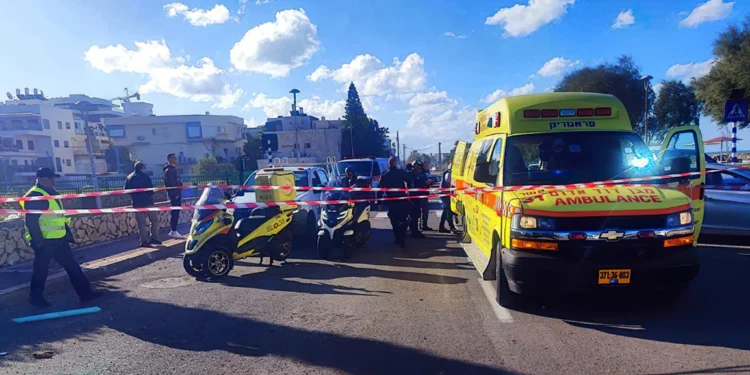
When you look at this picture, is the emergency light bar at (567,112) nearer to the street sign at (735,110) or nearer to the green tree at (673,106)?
the street sign at (735,110)

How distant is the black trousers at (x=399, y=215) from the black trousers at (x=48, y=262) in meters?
5.66

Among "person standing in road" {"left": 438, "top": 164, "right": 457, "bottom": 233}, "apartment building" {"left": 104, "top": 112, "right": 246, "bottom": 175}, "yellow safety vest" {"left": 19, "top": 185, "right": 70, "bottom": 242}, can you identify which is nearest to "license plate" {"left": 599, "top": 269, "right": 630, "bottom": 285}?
"person standing in road" {"left": 438, "top": 164, "right": 457, "bottom": 233}

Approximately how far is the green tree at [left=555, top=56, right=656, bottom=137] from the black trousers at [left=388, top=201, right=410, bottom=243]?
17.0 m

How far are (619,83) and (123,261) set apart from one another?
23560 mm

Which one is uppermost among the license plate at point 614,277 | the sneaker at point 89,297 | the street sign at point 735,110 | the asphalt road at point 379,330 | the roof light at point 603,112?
the street sign at point 735,110

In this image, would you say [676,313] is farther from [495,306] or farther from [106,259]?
[106,259]

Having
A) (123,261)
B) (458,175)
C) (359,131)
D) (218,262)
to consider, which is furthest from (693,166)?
(359,131)

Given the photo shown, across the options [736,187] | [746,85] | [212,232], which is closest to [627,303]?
[736,187]

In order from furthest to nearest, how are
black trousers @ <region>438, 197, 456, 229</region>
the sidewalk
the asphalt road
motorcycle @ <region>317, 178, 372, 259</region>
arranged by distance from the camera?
black trousers @ <region>438, 197, 456, 229</region> → motorcycle @ <region>317, 178, 372, 259</region> → the sidewalk → the asphalt road

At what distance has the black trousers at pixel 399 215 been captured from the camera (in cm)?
982

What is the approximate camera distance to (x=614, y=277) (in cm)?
473

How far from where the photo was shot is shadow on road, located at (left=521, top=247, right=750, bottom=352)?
15.0 ft

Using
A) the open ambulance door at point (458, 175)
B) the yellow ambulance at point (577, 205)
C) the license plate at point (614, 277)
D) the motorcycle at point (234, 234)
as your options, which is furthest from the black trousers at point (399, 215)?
the license plate at point (614, 277)

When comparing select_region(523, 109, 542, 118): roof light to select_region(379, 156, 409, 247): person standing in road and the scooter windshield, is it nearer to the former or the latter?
select_region(379, 156, 409, 247): person standing in road
